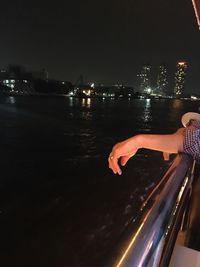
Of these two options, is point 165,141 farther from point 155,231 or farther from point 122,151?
point 155,231

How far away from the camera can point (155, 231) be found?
689mm

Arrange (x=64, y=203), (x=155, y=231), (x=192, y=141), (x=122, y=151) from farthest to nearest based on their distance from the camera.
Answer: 1. (x=64, y=203)
2. (x=122, y=151)
3. (x=192, y=141)
4. (x=155, y=231)

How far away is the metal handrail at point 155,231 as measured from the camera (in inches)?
24.1

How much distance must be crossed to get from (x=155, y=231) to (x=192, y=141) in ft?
1.75

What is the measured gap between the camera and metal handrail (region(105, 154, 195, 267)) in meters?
0.61

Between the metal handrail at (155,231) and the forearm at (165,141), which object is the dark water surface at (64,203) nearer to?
the forearm at (165,141)

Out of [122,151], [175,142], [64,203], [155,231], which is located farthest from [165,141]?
[64,203]

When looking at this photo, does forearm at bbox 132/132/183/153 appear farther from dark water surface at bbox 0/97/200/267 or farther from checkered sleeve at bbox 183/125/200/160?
dark water surface at bbox 0/97/200/267

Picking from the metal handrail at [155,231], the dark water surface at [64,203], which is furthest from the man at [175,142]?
the dark water surface at [64,203]

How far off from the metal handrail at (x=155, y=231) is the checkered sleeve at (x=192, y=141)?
0.21 metres

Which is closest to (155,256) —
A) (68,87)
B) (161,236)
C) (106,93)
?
(161,236)

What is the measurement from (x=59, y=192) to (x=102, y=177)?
103 inches

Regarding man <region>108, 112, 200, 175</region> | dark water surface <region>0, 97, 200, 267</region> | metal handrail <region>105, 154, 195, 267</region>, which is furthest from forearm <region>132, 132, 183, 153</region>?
dark water surface <region>0, 97, 200, 267</region>

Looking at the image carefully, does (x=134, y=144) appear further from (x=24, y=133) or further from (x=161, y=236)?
(x=24, y=133)
